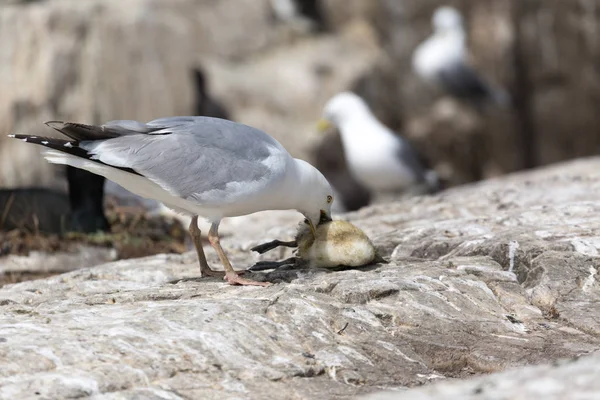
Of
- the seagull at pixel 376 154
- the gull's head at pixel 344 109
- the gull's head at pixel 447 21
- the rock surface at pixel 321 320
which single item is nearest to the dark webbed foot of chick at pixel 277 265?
the rock surface at pixel 321 320

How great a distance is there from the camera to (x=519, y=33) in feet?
48.0

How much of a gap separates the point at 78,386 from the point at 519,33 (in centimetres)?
1240

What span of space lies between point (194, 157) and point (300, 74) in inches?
445

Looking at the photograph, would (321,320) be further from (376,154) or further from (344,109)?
(344,109)

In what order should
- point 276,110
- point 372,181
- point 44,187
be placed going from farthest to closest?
1. point 276,110
2. point 372,181
3. point 44,187

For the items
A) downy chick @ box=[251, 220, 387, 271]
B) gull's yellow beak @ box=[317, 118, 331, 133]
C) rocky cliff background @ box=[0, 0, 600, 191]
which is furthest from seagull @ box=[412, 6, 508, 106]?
downy chick @ box=[251, 220, 387, 271]

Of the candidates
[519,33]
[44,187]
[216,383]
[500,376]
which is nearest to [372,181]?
[44,187]

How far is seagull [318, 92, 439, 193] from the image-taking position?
10.2 metres

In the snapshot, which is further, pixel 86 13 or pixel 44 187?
pixel 86 13

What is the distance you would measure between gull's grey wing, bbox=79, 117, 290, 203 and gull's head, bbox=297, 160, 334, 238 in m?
0.25

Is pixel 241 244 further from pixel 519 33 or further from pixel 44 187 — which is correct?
pixel 519 33

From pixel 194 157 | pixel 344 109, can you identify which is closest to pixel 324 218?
pixel 194 157

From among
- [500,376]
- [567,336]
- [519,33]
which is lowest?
[567,336]

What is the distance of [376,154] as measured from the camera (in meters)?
10.1
